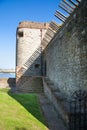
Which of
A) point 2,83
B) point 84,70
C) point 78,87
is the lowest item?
point 2,83

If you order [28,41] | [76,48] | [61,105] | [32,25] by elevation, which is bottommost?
[61,105]

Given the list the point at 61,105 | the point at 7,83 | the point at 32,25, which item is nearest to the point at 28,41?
the point at 32,25

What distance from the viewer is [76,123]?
16.5 ft

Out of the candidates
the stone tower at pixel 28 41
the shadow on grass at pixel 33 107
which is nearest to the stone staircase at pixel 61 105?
the shadow on grass at pixel 33 107

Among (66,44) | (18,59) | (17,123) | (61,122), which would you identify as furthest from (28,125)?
(18,59)

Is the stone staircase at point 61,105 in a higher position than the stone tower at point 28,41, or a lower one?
lower

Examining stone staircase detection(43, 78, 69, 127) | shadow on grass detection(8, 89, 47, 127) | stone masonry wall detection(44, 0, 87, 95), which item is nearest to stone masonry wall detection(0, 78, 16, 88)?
shadow on grass detection(8, 89, 47, 127)

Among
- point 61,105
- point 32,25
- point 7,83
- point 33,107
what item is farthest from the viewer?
point 32,25

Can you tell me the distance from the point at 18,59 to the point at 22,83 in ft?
15.5

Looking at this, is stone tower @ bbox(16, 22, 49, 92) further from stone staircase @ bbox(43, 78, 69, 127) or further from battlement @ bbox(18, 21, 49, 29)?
stone staircase @ bbox(43, 78, 69, 127)

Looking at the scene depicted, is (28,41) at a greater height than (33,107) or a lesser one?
greater

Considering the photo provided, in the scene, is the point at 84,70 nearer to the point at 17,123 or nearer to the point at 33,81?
the point at 17,123

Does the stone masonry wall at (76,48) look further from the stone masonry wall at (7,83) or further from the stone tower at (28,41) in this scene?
the stone tower at (28,41)

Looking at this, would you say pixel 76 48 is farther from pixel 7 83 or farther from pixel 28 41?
pixel 28 41
